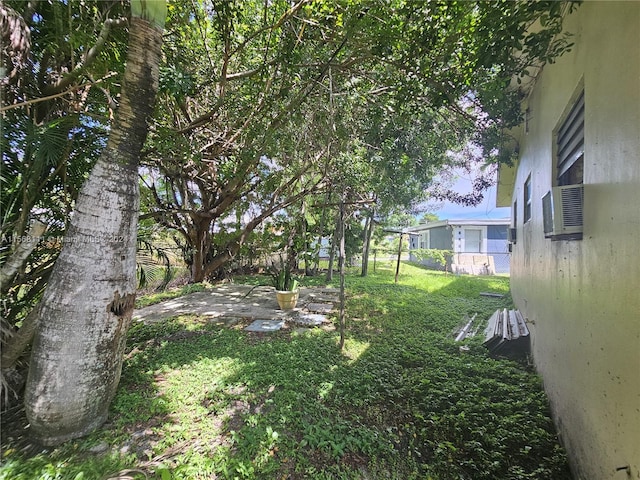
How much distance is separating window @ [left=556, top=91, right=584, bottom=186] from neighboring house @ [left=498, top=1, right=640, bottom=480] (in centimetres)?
1

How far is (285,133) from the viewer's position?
473cm

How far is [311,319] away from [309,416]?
286cm

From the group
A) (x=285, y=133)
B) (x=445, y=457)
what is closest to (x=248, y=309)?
(x=285, y=133)

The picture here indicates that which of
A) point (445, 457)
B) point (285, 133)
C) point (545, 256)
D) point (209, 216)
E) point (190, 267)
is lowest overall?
point (445, 457)

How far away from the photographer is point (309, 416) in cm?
238

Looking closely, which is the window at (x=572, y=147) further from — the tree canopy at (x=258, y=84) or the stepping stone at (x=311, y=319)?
the stepping stone at (x=311, y=319)

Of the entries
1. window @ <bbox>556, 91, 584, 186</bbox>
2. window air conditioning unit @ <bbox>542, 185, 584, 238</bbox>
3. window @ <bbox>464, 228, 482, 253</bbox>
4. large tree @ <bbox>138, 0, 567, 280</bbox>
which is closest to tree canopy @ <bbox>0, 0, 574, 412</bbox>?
large tree @ <bbox>138, 0, 567, 280</bbox>

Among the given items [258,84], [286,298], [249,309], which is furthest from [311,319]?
[258,84]

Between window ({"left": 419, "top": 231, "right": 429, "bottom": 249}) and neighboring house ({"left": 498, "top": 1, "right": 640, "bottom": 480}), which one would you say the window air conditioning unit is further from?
window ({"left": 419, "top": 231, "right": 429, "bottom": 249})

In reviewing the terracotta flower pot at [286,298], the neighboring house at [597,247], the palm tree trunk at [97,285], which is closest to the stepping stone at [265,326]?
the terracotta flower pot at [286,298]

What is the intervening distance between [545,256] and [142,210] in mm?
8044

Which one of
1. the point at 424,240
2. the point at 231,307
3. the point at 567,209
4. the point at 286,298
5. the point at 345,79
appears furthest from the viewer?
the point at 424,240

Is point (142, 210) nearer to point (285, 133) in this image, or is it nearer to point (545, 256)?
point (285, 133)

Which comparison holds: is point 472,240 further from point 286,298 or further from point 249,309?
point 249,309
